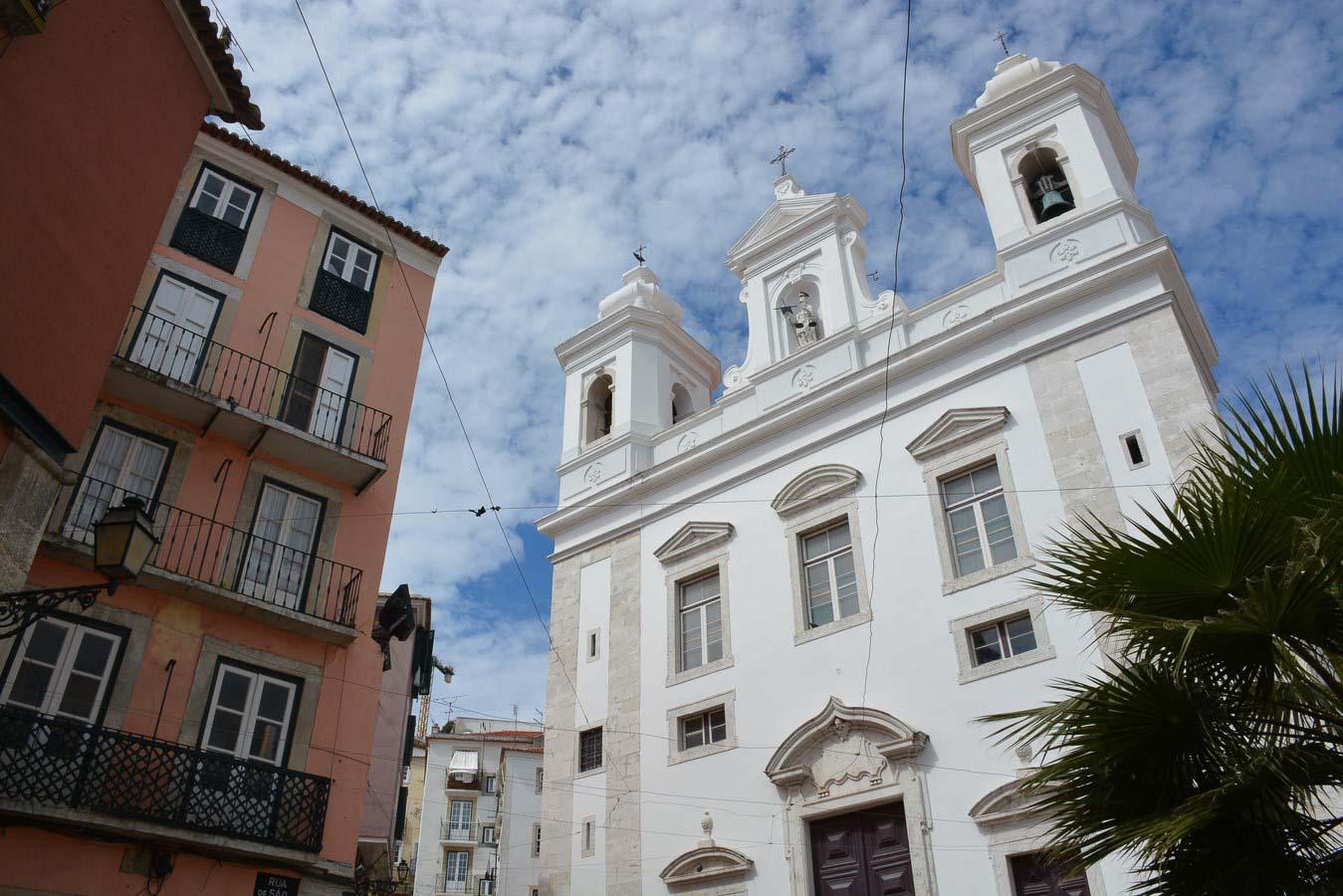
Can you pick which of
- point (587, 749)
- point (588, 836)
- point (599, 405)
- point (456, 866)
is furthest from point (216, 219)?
point (456, 866)

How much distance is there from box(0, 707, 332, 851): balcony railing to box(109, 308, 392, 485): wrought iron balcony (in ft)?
11.7

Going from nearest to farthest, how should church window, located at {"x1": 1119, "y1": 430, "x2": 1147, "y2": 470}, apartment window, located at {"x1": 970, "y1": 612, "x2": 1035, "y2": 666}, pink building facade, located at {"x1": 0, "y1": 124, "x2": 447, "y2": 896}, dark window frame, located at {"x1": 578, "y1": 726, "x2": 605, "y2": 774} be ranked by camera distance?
pink building facade, located at {"x1": 0, "y1": 124, "x2": 447, "y2": 896}
apartment window, located at {"x1": 970, "y1": 612, "x2": 1035, "y2": 666}
church window, located at {"x1": 1119, "y1": 430, "x2": 1147, "y2": 470}
dark window frame, located at {"x1": 578, "y1": 726, "x2": 605, "y2": 774}

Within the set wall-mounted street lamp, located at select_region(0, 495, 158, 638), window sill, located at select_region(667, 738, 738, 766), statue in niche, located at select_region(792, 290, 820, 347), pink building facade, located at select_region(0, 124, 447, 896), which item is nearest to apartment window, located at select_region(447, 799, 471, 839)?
window sill, located at select_region(667, 738, 738, 766)

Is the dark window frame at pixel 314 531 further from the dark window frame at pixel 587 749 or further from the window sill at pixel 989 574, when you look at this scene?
the window sill at pixel 989 574

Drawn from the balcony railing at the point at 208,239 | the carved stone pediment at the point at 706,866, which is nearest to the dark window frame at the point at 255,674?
the balcony railing at the point at 208,239

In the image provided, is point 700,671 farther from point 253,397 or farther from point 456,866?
point 456,866

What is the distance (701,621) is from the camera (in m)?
16.1

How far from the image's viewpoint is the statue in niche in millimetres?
17766

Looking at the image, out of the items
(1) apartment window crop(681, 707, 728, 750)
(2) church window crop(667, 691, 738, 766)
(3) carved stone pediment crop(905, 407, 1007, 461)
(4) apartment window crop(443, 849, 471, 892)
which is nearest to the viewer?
(3) carved stone pediment crop(905, 407, 1007, 461)

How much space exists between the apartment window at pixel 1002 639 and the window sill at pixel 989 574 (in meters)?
0.56

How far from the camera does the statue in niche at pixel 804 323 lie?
17766 millimetres

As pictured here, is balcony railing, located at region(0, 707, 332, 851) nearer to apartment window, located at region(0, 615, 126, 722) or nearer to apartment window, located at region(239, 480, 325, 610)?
apartment window, located at region(0, 615, 126, 722)

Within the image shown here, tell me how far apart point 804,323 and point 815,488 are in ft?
11.7

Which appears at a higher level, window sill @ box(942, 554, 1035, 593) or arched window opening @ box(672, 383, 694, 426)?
arched window opening @ box(672, 383, 694, 426)
